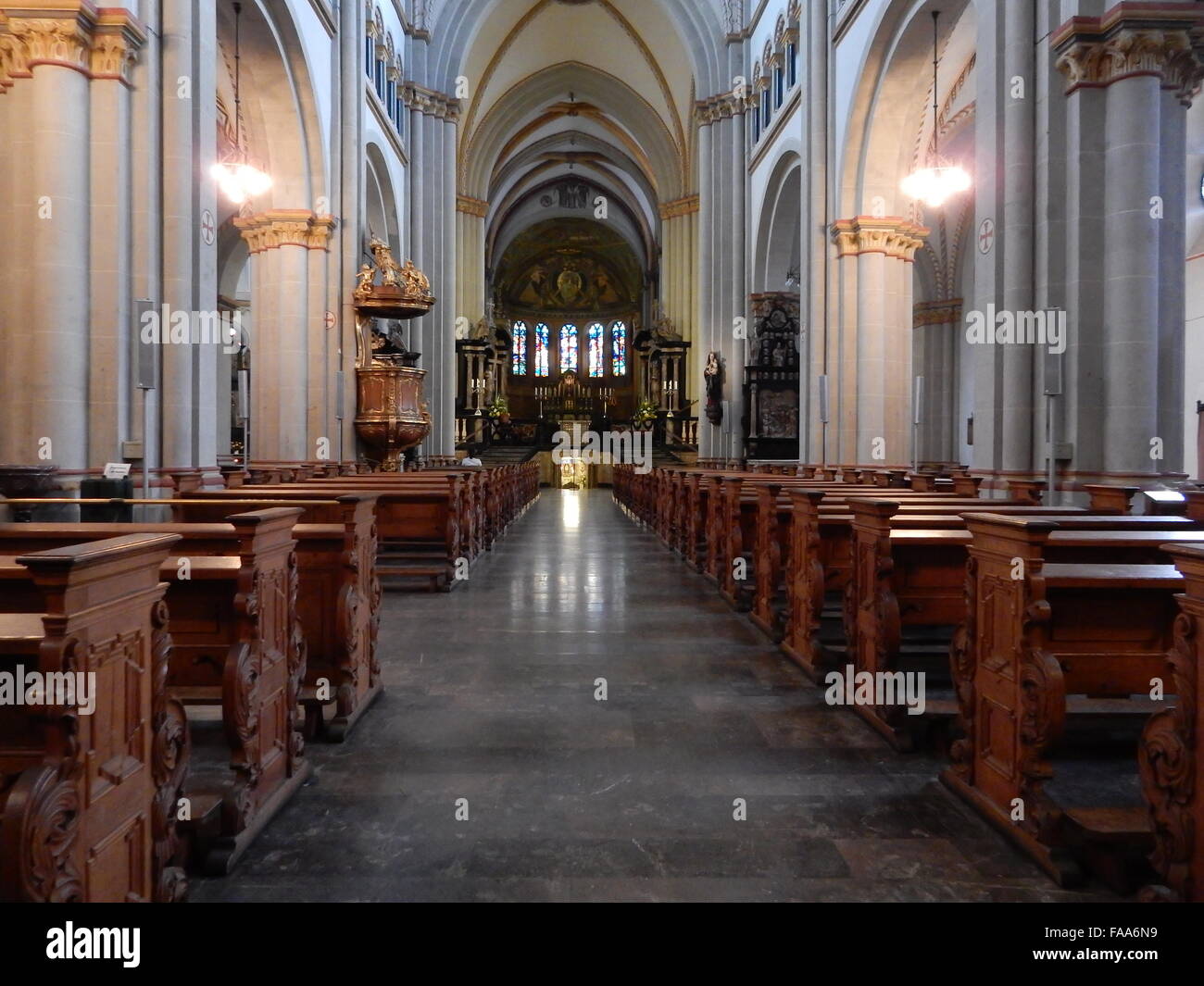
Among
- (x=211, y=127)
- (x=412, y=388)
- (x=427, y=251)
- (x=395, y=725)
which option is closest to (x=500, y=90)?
(x=427, y=251)

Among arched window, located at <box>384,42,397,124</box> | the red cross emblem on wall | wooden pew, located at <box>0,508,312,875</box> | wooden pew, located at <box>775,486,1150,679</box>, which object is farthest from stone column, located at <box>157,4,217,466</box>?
arched window, located at <box>384,42,397,124</box>

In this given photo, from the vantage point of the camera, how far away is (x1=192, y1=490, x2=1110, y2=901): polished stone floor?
280 cm

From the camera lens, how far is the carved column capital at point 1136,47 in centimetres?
719

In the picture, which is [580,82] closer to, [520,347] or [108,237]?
[520,347]

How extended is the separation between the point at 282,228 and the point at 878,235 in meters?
9.84

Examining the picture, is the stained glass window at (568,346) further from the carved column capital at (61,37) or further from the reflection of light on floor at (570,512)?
the carved column capital at (61,37)

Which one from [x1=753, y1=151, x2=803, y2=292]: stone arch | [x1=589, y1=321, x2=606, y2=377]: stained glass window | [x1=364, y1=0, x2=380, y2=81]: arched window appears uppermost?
[x1=364, y1=0, x2=380, y2=81]: arched window

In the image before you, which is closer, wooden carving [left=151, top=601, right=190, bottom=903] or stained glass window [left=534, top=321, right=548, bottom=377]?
wooden carving [left=151, top=601, right=190, bottom=903]

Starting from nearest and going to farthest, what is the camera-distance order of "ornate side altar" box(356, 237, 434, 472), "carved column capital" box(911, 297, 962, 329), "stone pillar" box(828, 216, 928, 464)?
"stone pillar" box(828, 216, 928, 464), "ornate side altar" box(356, 237, 434, 472), "carved column capital" box(911, 297, 962, 329)

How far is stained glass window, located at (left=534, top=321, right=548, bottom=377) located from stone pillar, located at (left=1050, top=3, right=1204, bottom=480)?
41.3 m

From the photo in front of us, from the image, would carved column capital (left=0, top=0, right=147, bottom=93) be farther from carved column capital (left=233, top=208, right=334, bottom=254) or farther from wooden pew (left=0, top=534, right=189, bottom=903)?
wooden pew (left=0, top=534, right=189, bottom=903)

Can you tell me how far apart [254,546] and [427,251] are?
67.1ft

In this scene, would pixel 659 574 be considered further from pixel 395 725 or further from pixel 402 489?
pixel 395 725

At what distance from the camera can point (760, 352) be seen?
69.8ft
